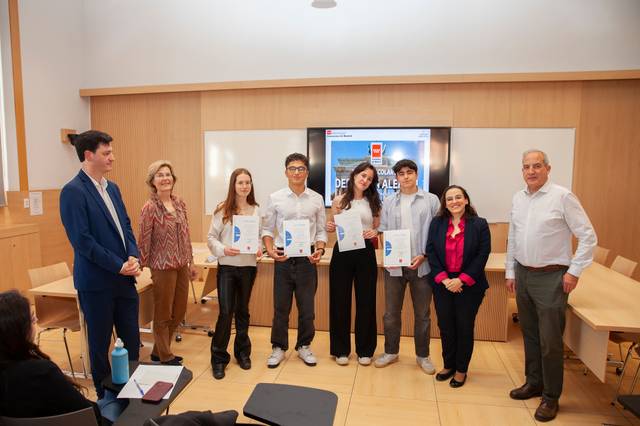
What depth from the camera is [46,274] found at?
3.41 metres

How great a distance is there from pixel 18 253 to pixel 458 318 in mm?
4826

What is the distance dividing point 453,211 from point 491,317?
1.58m

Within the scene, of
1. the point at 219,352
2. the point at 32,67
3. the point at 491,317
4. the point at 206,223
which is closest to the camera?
the point at 219,352

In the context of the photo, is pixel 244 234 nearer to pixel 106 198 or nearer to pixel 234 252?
pixel 234 252

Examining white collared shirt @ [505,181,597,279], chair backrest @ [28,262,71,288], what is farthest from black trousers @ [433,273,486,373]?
chair backrest @ [28,262,71,288]

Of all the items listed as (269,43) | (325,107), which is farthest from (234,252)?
(269,43)

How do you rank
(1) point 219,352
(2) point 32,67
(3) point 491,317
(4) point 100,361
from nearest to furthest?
1. (4) point 100,361
2. (1) point 219,352
3. (3) point 491,317
4. (2) point 32,67

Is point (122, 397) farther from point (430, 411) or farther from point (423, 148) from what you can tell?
point (423, 148)

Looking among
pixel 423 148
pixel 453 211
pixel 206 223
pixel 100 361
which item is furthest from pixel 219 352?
pixel 423 148

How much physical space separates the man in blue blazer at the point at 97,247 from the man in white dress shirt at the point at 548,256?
2.49 meters

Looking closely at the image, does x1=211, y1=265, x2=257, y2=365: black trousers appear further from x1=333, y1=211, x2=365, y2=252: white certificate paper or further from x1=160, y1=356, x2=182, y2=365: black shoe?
x1=333, y1=211, x2=365, y2=252: white certificate paper

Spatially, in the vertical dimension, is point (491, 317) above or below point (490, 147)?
below

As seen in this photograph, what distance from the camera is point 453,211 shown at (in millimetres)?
2953

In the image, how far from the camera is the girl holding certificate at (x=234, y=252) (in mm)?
3113
